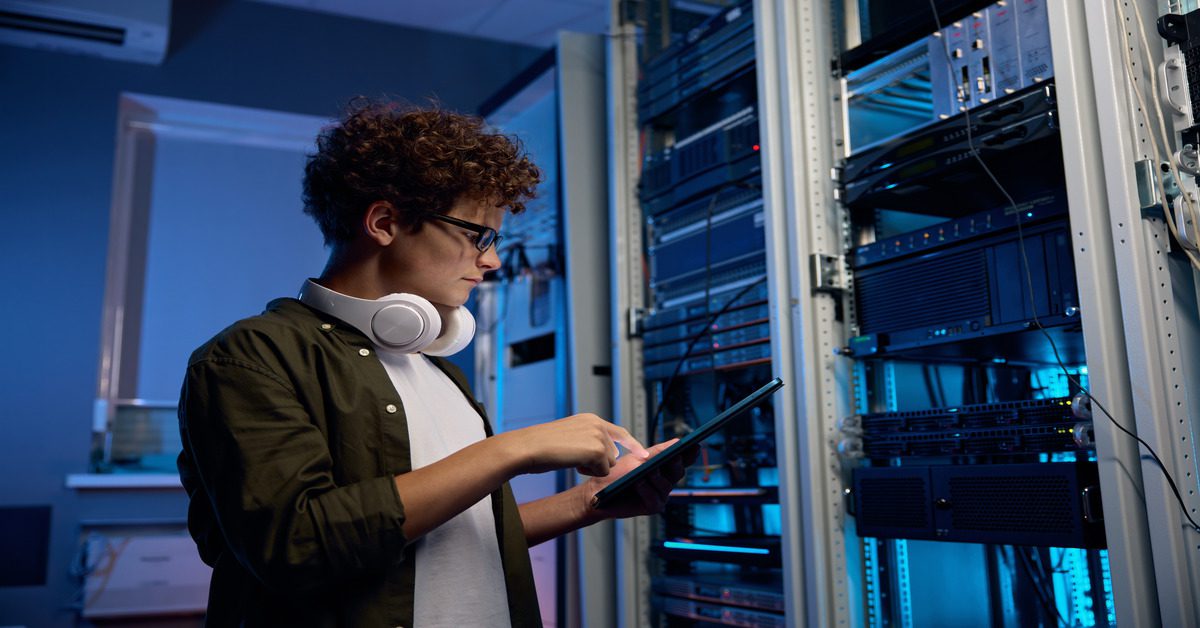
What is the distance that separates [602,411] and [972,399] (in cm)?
99

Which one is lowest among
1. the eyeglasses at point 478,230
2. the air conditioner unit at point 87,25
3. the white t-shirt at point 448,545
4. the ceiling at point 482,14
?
the white t-shirt at point 448,545

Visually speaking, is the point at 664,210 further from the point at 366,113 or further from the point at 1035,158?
the point at 366,113

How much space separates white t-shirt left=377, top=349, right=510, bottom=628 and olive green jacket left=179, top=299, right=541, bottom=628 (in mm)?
29

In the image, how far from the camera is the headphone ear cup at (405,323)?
1179 mm

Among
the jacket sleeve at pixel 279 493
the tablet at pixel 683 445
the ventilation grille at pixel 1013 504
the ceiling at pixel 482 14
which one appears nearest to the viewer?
the jacket sleeve at pixel 279 493

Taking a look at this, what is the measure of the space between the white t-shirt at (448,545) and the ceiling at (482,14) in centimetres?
297

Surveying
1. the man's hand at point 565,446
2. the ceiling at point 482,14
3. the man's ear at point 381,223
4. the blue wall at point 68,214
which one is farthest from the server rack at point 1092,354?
the blue wall at point 68,214

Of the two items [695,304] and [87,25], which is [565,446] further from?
[87,25]

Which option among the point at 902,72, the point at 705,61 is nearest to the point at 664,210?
the point at 705,61

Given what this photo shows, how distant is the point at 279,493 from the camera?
3.25 ft

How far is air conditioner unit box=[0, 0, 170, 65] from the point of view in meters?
3.49

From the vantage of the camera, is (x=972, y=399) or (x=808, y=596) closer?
(x=808, y=596)

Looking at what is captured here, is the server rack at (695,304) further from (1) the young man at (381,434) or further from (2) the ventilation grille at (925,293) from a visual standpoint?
(1) the young man at (381,434)

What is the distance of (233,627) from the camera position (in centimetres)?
112
